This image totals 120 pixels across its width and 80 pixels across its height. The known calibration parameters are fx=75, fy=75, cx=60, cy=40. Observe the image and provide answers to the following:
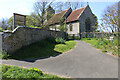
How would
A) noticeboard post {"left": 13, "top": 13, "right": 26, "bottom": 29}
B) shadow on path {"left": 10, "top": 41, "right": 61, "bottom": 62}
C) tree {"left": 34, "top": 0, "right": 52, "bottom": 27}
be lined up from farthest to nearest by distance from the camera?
tree {"left": 34, "top": 0, "right": 52, "bottom": 27}
noticeboard post {"left": 13, "top": 13, "right": 26, "bottom": 29}
shadow on path {"left": 10, "top": 41, "right": 61, "bottom": 62}

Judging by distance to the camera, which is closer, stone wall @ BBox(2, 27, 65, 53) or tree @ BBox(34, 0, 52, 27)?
stone wall @ BBox(2, 27, 65, 53)

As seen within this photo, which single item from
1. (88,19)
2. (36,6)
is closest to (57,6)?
(36,6)

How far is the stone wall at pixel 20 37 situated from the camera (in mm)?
6035

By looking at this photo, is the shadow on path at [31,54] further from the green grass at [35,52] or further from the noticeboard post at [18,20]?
the noticeboard post at [18,20]

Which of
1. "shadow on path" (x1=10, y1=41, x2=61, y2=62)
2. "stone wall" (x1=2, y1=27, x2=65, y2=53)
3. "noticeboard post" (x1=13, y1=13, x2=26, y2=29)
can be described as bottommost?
"shadow on path" (x1=10, y1=41, x2=61, y2=62)

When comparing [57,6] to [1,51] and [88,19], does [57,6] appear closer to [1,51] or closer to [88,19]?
[88,19]

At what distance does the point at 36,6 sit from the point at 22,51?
15.8m

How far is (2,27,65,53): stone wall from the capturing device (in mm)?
6035

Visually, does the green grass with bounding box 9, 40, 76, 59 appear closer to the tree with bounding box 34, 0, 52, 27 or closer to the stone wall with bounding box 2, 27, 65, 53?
the stone wall with bounding box 2, 27, 65, 53

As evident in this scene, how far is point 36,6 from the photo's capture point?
744 inches

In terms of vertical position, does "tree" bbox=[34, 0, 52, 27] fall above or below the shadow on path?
above

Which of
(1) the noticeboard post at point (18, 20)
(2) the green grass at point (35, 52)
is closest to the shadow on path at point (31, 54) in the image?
(2) the green grass at point (35, 52)

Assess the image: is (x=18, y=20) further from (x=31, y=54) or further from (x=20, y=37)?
(x=31, y=54)

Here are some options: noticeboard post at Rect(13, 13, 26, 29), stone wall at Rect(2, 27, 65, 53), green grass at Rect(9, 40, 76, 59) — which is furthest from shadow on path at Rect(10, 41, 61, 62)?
noticeboard post at Rect(13, 13, 26, 29)
